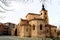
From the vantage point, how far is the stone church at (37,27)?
2.67 meters

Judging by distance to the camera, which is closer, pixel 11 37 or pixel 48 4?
pixel 11 37

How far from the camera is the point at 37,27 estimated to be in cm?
296

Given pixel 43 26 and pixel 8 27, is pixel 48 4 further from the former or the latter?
pixel 8 27

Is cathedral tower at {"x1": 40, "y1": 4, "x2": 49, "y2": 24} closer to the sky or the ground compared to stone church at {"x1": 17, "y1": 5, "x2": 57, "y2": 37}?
closer to the sky

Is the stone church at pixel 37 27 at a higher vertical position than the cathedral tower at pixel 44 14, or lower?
lower

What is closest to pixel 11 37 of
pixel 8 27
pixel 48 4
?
pixel 8 27

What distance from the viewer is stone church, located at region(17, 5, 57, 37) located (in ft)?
8.76

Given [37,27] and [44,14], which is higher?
[44,14]

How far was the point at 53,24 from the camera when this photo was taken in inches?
103

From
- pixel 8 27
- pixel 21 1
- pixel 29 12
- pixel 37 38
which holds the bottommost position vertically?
pixel 37 38

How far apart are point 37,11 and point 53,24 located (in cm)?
33

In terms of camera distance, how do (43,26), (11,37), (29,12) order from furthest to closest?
1. (43,26)
2. (29,12)
3. (11,37)

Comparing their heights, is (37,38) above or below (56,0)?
below

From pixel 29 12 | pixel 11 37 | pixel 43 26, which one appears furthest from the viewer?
pixel 43 26
